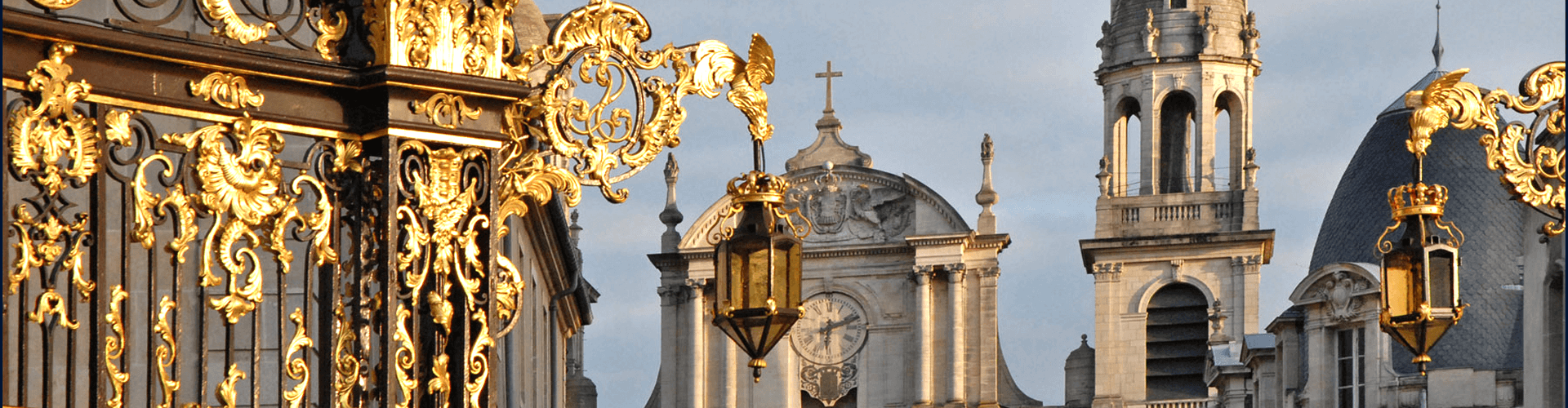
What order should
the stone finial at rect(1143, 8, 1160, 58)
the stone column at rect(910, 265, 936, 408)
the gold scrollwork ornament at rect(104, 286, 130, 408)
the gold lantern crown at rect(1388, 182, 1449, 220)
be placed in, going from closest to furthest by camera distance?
the gold scrollwork ornament at rect(104, 286, 130, 408) → the gold lantern crown at rect(1388, 182, 1449, 220) → the stone column at rect(910, 265, 936, 408) → the stone finial at rect(1143, 8, 1160, 58)

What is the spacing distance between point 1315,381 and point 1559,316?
12.0 metres

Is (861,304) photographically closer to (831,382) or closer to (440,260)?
(831,382)

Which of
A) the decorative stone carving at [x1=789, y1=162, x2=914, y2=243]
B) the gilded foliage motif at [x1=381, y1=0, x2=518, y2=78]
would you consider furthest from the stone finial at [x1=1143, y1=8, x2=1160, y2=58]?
the gilded foliage motif at [x1=381, y1=0, x2=518, y2=78]

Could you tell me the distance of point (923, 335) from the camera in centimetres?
4262

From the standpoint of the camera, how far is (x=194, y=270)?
13.9m

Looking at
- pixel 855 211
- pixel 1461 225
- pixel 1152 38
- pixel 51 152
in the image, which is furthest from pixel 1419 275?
pixel 1152 38

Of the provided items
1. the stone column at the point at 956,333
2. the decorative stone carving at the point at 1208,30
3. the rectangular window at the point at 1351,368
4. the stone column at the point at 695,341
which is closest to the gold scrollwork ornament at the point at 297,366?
the rectangular window at the point at 1351,368

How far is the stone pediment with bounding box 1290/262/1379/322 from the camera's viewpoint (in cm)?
3052

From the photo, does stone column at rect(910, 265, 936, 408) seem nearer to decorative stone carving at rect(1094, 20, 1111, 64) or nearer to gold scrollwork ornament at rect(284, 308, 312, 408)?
decorative stone carving at rect(1094, 20, 1111, 64)

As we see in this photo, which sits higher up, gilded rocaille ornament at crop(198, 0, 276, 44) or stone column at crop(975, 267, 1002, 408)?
gilded rocaille ornament at crop(198, 0, 276, 44)

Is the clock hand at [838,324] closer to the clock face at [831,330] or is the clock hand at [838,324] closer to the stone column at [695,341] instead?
the clock face at [831,330]

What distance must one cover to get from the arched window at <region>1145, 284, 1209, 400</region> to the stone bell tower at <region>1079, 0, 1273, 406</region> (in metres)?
0.02

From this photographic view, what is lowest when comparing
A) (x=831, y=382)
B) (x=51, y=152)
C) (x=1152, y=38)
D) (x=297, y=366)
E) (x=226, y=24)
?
(x=831, y=382)

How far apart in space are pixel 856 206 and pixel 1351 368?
43.5 feet
